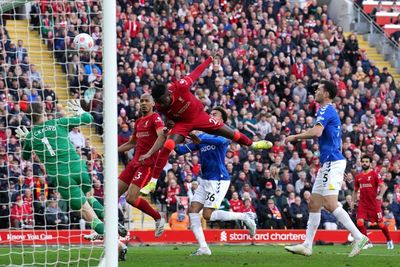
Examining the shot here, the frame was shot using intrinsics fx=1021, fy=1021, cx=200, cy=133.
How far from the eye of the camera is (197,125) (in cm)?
1769

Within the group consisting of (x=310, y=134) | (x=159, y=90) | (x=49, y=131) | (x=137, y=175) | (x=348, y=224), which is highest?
(x=159, y=90)

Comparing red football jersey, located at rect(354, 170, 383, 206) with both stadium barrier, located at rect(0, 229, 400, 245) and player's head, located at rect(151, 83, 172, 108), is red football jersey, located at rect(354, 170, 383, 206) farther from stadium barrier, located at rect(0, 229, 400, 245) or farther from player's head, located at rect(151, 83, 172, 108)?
player's head, located at rect(151, 83, 172, 108)

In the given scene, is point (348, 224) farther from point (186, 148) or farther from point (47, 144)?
point (47, 144)

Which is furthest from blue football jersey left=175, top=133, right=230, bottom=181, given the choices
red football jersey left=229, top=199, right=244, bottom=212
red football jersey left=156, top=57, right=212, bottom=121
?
red football jersey left=229, top=199, right=244, bottom=212

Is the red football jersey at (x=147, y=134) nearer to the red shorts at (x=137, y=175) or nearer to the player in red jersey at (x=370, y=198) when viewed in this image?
the red shorts at (x=137, y=175)

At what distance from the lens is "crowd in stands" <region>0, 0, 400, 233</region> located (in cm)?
2906

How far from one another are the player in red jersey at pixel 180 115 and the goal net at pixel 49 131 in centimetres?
102

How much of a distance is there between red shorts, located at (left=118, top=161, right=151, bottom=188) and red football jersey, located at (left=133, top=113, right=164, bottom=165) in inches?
4.6

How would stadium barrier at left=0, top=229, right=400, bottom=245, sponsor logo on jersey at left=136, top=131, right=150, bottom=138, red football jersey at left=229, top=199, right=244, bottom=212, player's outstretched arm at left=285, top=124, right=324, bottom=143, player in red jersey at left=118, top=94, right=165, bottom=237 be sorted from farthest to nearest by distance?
red football jersey at left=229, top=199, right=244, bottom=212 → stadium barrier at left=0, top=229, right=400, bottom=245 → sponsor logo on jersey at left=136, top=131, right=150, bottom=138 → player in red jersey at left=118, top=94, right=165, bottom=237 → player's outstretched arm at left=285, top=124, right=324, bottom=143

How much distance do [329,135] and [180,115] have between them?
259 cm

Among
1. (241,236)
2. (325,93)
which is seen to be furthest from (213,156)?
(241,236)

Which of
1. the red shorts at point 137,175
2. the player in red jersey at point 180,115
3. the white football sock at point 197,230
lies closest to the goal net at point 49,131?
the red shorts at point 137,175

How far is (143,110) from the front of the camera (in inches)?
718

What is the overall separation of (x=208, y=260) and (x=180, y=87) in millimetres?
3044
